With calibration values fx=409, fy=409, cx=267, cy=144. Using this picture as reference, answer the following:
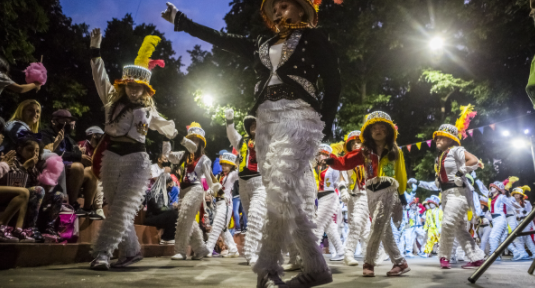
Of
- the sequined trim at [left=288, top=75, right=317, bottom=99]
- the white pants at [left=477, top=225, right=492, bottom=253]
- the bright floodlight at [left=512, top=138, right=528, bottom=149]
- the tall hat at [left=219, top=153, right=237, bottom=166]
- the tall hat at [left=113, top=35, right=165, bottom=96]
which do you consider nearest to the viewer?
the sequined trim at [left=288, top=75, right=317, bottom=99]

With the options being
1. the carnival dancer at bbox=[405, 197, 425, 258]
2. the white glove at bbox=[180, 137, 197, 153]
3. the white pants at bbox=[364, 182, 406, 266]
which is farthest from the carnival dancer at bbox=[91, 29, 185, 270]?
the carnival dancer at bbox=[405, 197, 425, 258]

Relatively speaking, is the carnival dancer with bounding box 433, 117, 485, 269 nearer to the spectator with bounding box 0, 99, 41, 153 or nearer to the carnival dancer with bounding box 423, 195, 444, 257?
the spectator with bounding box 0, 99, 41, 153

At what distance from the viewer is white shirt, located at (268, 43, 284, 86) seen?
319cm

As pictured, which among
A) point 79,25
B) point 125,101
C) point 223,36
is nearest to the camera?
point 223,36

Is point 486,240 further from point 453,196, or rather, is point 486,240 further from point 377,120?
point 377,120

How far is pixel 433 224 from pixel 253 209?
10.9 metres

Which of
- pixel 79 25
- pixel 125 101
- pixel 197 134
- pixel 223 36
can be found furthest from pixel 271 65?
pixel 79 25

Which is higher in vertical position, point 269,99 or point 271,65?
point 271,65

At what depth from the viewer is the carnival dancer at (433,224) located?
1361 centimetres

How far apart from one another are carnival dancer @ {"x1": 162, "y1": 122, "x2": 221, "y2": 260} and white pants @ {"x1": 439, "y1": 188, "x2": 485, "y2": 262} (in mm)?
3529

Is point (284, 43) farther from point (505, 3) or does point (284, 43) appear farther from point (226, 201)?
point (505, 3)

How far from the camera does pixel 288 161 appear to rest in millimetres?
2914

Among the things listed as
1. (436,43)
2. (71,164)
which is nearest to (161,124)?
(71,164)

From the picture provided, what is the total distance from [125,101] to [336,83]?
2.69 m
